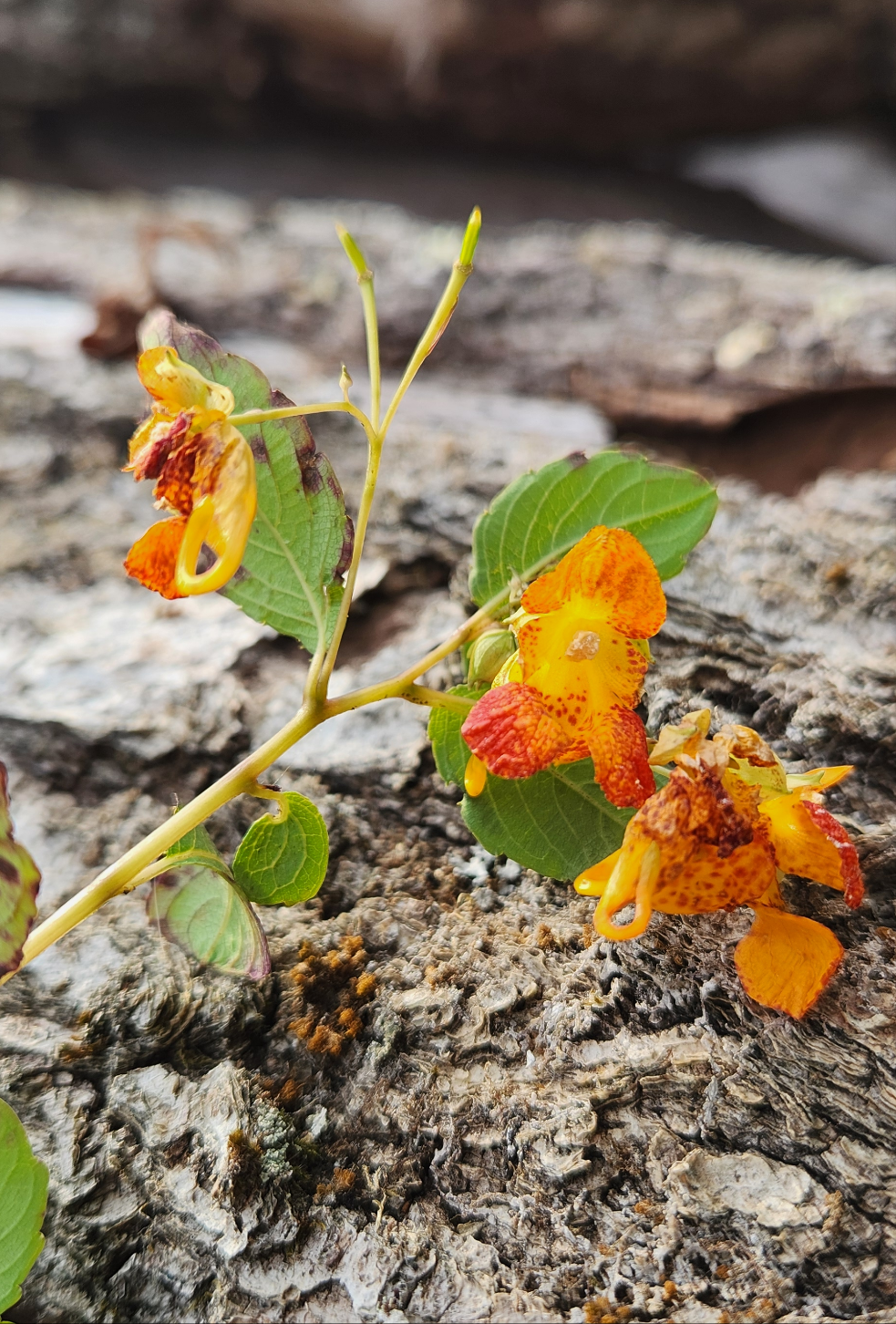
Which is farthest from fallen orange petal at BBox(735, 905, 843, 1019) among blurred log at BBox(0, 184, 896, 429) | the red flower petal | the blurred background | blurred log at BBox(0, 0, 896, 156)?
blurred log at BBox(0, 0, 896, 156)

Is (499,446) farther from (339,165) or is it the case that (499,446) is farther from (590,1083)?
(339,165)

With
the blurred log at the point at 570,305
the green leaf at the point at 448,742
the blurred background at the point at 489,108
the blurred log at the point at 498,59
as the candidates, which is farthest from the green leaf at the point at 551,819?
the blurred log at the point at 498,59

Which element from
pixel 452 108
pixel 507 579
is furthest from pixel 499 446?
pixel 452 108

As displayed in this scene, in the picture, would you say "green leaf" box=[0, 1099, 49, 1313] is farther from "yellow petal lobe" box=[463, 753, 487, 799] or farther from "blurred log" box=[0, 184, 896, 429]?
"blurred log" box=[0, 184, 896, 429]

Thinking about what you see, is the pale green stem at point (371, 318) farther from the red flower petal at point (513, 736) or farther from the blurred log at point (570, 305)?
the blurred log at point (570, 305)

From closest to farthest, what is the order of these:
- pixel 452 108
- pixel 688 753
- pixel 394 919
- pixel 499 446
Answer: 1. pixel 688 753
2. pixel 394 919
3. pixel 499 446
4. pixel 452 108

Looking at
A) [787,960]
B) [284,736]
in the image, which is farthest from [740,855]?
[284,736]
